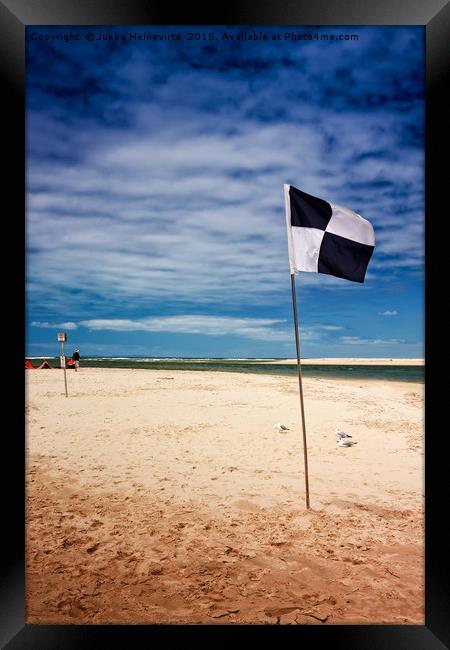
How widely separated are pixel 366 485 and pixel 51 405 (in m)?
7.52

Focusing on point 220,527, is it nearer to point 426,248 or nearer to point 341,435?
point 426,248

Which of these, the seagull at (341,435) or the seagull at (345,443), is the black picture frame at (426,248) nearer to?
the seagull at (345,443)

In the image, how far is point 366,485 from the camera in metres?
4.45

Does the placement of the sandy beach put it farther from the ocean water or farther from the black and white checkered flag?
the ocean water

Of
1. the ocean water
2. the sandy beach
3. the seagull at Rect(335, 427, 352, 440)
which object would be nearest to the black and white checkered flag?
the sandy beach

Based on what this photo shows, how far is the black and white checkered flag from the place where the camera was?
11.6 feet

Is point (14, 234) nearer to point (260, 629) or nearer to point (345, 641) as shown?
point (260, 629)

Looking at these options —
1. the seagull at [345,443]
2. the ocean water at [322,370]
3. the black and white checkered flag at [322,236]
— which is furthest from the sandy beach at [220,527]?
the ocean water at [322,370]

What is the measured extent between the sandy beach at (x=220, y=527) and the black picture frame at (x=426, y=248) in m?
0.20

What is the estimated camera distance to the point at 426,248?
2311 millimetres

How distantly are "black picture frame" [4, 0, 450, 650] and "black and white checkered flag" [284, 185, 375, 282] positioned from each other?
1301 mm

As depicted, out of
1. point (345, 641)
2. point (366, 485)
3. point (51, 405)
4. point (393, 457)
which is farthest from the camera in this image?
point (51, 405)

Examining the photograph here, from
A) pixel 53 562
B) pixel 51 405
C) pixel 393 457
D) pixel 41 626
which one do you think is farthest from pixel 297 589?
pixel 51 405

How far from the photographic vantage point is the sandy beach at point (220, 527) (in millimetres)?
2562
